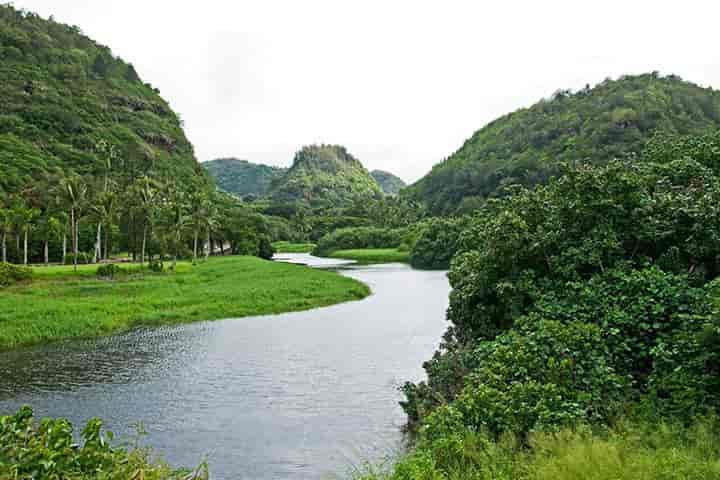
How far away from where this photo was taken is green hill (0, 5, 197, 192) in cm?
11769

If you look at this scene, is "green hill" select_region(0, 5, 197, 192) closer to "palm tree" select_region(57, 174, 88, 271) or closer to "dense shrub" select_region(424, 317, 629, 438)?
"palm tree" select_region(57, 174, 88, 271)

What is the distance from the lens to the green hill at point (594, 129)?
14612 cm

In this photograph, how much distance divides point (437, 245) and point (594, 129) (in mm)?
81889

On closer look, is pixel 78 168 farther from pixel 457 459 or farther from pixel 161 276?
pixel 457 459

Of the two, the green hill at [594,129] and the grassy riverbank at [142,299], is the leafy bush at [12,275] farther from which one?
the green hill at [594,129]

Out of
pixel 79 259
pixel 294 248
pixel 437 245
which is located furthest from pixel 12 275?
pixel 294 248

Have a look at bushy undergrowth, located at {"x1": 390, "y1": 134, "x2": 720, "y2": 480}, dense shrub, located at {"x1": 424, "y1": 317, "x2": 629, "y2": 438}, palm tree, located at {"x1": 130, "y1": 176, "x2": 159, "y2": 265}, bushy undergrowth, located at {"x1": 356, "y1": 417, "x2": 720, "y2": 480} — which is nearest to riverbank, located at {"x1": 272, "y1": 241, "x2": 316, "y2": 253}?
palm tree, located at {"x1": 130, "y1": 176, "x2": 159, "y2": 265}

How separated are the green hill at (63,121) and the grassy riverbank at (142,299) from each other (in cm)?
5434

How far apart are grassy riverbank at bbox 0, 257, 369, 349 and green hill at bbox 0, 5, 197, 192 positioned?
178ft

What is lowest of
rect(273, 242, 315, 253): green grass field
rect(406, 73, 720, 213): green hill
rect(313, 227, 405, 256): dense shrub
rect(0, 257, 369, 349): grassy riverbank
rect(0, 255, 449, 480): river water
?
rect(0, 255, 449, 480): river water

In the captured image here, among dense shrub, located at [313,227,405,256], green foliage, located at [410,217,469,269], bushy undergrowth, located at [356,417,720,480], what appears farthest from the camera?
dense shrub, located at [313,227,405,256]

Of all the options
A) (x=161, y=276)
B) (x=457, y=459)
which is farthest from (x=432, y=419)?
(x=161, y=276)

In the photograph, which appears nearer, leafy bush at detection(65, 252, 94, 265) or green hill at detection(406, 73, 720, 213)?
leafy bush at detection(65, 252, 94, 265)

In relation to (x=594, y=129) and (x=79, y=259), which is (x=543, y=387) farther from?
(x=594, y=129)
